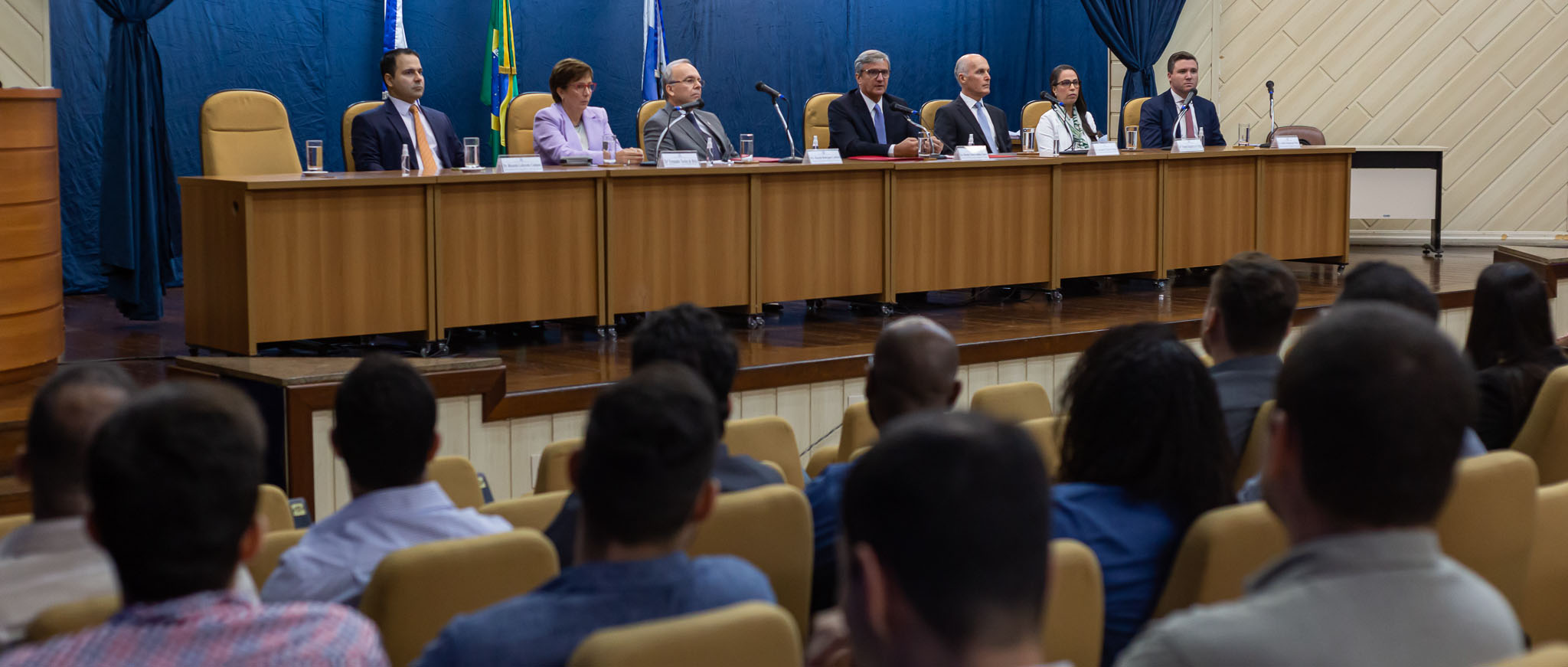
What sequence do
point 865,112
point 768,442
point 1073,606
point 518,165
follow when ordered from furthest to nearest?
1. point 865,112
2. point 518,165
3. point 768,442
4. point 1073,606

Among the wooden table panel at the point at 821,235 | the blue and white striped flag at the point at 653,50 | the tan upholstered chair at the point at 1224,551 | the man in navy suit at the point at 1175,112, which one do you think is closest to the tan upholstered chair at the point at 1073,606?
the tan upholstered chair at the point at 1224,551

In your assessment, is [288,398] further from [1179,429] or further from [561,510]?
[1179,429]

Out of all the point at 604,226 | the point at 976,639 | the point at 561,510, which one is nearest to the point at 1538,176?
the point at 604,226

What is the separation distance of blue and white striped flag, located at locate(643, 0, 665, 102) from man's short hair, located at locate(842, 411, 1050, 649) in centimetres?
765

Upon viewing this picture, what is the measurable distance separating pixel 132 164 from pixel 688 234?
2.29 m

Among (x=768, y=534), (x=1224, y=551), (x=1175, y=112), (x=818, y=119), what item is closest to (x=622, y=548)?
(x=768, y=534)

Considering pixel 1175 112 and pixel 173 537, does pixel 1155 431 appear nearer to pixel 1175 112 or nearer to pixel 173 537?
pixel 173 537

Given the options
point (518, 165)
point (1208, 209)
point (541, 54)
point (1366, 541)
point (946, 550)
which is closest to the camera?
point (946, 550)

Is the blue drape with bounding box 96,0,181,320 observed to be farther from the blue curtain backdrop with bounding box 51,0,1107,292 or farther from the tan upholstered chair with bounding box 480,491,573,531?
the tan upholstered chair with bounding box 480,491,573,531

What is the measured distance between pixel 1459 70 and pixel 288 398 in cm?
787

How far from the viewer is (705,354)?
2.37 m

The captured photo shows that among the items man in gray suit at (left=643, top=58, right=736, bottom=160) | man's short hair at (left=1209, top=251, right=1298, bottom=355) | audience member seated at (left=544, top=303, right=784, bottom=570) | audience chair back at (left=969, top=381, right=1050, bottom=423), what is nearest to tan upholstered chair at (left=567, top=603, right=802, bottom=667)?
audience member seated at (left=544, top=303, right=784, bottom=570)

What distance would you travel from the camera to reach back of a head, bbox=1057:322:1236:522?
1940 mm

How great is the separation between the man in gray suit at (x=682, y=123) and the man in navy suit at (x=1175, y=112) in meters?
2.51
